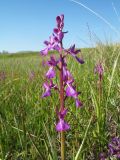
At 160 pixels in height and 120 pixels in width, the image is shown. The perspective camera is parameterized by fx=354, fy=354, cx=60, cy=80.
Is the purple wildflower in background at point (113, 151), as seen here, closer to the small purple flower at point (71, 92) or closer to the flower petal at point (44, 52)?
the small purple flower at point (71, 92)

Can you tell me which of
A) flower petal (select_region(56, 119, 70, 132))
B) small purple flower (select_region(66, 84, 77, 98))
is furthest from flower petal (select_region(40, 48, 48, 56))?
flower petal (select_region(56, 119, 70, 132))

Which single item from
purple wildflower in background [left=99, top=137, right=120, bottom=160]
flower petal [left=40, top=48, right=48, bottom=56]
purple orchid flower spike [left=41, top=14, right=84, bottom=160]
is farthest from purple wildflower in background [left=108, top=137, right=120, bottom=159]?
flower petal [left=40, top=48, right=48, bottom=56]

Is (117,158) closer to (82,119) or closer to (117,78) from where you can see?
(82,119)

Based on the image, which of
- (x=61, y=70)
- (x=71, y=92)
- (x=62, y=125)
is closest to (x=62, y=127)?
(x=62, y=125)

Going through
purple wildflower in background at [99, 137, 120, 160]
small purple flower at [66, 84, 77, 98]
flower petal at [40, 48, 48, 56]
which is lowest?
purple wildflower in background at [99, 137, 120, 160]

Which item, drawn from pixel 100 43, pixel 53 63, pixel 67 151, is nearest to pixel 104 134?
pixel 67 151

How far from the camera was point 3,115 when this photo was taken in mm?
3676

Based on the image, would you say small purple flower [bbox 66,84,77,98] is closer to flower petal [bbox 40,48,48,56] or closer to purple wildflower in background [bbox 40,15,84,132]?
purple wildflower in background [bbox 40,15,84,132]

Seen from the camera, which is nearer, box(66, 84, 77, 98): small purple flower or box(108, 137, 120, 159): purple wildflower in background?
box(66, 84, 77, 98): small purple flower

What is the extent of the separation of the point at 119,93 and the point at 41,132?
4.15 feet

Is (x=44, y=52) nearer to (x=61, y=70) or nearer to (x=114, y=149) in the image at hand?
(x=61, y=70)

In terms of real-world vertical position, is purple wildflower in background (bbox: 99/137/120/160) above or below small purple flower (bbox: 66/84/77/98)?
below

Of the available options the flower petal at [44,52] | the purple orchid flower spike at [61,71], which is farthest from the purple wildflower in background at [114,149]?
the flower petal at [44,52]

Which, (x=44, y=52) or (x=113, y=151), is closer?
(x=44, y=52)
